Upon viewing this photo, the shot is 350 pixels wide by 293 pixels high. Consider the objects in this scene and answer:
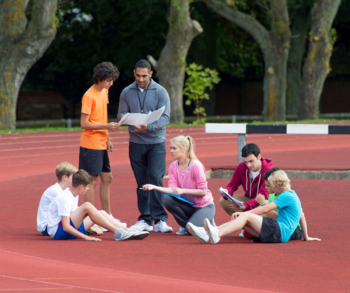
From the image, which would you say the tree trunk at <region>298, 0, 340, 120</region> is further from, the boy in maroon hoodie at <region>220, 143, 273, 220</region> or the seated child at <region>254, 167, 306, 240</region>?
the seated child at <region>254, 167, 306, 240</region>

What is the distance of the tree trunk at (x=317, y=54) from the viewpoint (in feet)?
77.2

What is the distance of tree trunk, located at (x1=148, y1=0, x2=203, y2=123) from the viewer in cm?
2203

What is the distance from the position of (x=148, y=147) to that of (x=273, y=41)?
1926cm

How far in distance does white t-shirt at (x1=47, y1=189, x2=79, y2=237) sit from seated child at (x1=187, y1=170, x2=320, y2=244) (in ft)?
4.03

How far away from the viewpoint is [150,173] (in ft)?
20.6

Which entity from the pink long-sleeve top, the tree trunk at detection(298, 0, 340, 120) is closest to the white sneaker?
the pink long-sleeve top

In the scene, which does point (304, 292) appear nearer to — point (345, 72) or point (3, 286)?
point (3, 286)

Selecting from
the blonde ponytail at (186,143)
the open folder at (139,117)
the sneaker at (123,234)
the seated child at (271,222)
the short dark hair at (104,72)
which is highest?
the short dark hair at (104,72)

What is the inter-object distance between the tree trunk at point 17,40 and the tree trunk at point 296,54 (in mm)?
13791

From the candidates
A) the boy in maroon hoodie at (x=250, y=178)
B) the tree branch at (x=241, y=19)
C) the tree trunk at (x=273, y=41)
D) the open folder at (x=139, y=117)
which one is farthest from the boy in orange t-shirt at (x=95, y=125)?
the tree branch at (x=241, y=19)

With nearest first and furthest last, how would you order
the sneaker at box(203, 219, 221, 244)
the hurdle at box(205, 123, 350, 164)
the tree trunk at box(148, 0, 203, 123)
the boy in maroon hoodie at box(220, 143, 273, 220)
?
the sneaker at box(203, 219, 221, 244) < the boy in maroon hoodie at box(220, 143, 273, 220) < the hurdle at box(205, 123, 350, 164) < the tree trunk at box(148, 0, 203, 123)

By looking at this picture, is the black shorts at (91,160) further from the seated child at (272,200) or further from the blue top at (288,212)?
the blue top at (288,212)

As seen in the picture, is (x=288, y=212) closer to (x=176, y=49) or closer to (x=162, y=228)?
(x=162, y=228)

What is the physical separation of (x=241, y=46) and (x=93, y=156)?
31.2 metres
